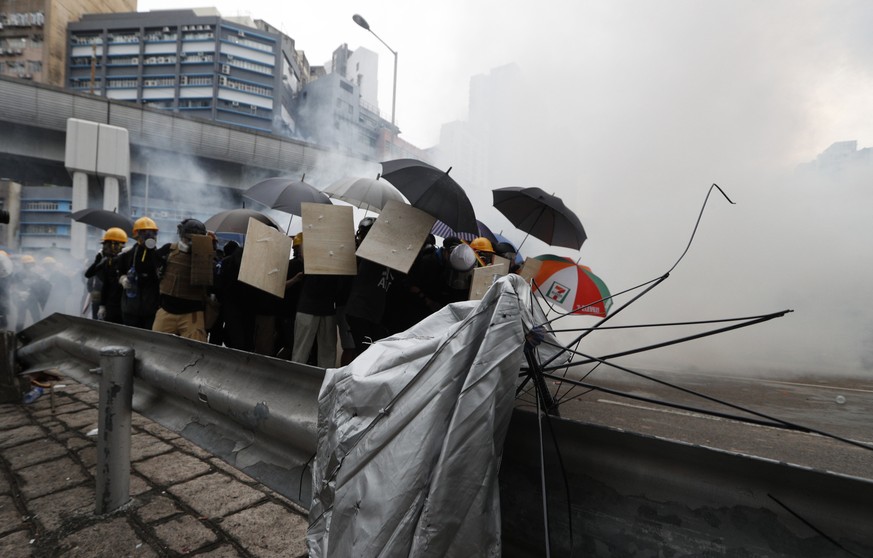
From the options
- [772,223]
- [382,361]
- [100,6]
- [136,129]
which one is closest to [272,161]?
[136,129]

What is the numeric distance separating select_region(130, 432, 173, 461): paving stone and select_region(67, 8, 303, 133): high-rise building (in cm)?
5811

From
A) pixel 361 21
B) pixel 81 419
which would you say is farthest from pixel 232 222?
pixel 361 21

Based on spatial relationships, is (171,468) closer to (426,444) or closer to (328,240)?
(328,240)

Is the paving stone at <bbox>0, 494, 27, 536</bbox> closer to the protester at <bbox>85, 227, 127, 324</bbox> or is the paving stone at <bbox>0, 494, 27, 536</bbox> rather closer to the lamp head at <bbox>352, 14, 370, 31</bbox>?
the protester at <bbox>85, 227, 127, 324</bbox>

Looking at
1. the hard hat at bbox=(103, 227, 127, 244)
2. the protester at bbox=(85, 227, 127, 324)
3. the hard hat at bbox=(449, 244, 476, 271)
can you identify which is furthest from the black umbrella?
the hard hat at bbox=(103, 227, 127, 244)

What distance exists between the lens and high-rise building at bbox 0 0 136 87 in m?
53.7

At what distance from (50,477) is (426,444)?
2.62m

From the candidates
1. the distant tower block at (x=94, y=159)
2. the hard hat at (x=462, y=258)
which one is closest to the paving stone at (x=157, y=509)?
the hard hat at (x=462, y=258)

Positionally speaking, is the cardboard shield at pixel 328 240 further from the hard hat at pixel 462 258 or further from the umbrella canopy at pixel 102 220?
the umbrella canopy at pixel 102 220

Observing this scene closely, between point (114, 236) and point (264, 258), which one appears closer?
point (264, 258)

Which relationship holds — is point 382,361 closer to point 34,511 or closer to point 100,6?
point 34,511

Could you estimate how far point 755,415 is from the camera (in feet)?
7.91

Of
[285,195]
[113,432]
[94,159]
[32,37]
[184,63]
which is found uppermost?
[32,37]

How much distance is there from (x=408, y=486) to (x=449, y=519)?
11cm
